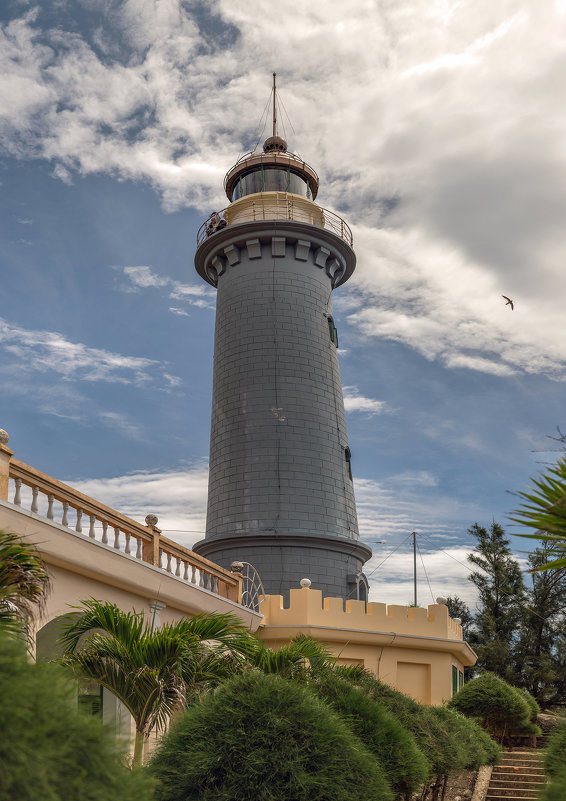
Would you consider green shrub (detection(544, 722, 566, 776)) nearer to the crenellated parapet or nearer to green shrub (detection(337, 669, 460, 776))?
green shrub (detection(337, 669, 460, 776))

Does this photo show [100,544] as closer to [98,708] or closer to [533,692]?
[98,708]

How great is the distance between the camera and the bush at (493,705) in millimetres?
25516

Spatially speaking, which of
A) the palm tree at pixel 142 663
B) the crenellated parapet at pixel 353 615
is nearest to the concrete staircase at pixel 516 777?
the crenellated parapet at pixel 353 615

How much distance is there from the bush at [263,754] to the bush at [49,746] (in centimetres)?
299

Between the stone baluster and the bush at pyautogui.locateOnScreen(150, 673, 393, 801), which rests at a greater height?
the stone baluster

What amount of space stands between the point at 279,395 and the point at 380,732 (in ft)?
52.7

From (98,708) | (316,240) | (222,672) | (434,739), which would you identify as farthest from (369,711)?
(316,240)

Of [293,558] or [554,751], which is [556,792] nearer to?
[554,751]

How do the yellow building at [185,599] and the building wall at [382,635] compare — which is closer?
the yellow building at [185,599]

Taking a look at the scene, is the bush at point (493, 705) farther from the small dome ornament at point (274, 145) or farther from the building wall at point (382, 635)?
the small dome ornament at point (274, 145)

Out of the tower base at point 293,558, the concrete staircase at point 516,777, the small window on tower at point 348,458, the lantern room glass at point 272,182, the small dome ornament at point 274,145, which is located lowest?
the concrete staircase at point 516,777

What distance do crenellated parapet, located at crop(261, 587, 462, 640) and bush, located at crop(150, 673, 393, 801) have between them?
12.9 m

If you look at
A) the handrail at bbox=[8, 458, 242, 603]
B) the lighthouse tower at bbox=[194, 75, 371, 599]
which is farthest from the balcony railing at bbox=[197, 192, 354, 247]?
the handrail at bbox=[8, 458, 242, 603]

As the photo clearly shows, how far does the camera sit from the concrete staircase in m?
21.1
